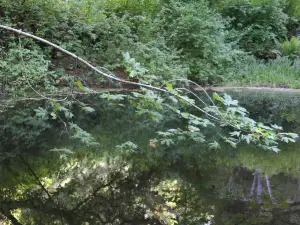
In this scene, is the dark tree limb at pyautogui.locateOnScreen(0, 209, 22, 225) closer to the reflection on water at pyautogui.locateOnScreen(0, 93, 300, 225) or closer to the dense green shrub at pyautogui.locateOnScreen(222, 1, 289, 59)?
the reflection on water at pyautogui.locateOnScreen(0, 93, 300, 225)

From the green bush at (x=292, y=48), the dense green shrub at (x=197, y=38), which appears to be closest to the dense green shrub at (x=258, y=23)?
the green bush at (x=292, y=48)

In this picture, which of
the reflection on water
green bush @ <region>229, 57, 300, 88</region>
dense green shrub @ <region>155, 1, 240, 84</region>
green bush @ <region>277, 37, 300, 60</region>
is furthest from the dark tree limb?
green bush @ <region>277, 37, 300, 60</region>

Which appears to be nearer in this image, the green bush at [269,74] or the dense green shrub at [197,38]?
the dense green shrub at [197,38]

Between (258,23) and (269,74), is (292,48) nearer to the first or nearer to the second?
(258,23)

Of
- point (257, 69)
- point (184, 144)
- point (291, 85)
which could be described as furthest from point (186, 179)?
point (257, 69)

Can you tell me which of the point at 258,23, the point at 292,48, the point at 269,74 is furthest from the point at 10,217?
the point at 258,23

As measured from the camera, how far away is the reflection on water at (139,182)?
253 centimetres

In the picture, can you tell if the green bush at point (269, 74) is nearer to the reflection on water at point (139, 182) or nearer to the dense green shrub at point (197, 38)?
the dense green shrub at point (197, 38)

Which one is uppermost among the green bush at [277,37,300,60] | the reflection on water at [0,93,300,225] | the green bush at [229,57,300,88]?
the reflection on water at [0,93,300,225]

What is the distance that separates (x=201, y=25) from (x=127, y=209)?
817cm

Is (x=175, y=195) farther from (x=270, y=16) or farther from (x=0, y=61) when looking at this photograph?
(x=270, y=16)

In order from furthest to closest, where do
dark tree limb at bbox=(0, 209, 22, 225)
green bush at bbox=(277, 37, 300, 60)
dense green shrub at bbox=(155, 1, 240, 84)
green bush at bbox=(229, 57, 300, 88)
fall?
1. green bush at bbox=(277, 37, 300, 60)
2. green bush at bbox=(229, 57, 300, 88)
3. dense green shrub at bbox=(155, 1, 240, 84)
4. dark tree limb at bbox=(0, 209, 22, 225)

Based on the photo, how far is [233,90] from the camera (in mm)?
9547

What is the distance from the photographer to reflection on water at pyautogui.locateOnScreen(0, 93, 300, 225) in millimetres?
2525
